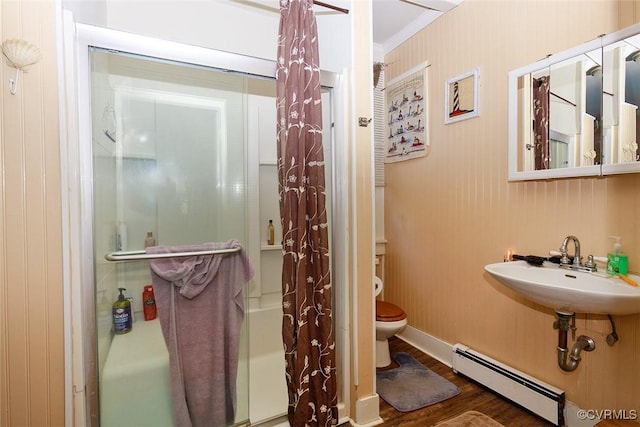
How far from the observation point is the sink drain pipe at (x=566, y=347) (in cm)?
145

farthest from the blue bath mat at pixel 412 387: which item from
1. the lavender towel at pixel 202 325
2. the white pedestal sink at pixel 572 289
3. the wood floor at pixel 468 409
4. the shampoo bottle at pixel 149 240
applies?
the shampoo bottle at pixel 149 240

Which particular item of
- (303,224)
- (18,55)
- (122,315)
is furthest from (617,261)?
(18,55)

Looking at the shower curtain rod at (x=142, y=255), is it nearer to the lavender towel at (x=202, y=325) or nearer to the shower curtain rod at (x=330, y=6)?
the lavender towel at (x=202, y=325)

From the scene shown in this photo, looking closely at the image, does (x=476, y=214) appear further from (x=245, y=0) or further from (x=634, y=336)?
(x=245, y=0)

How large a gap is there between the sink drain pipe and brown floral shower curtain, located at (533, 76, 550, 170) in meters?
0.80

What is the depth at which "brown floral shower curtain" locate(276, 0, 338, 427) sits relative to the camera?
134 cm

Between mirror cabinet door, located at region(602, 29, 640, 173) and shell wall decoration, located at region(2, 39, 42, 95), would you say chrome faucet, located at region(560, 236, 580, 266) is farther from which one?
shell wall decoration, located at region(2, 39, 42, 95)

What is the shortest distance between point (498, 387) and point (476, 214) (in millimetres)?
1069

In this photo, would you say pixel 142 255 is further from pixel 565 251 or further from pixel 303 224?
pixel 565 251

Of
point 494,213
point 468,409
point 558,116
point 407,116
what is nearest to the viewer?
point 558,116

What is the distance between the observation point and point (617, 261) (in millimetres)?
1340

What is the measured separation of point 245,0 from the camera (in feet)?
6.51

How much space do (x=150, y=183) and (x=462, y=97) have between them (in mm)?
2029

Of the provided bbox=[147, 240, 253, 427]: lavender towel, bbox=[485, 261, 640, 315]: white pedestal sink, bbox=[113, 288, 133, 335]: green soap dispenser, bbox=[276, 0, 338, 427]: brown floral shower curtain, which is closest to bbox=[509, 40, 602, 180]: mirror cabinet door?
bbox=[485, 261, 640, 315]: white pedestal sink
